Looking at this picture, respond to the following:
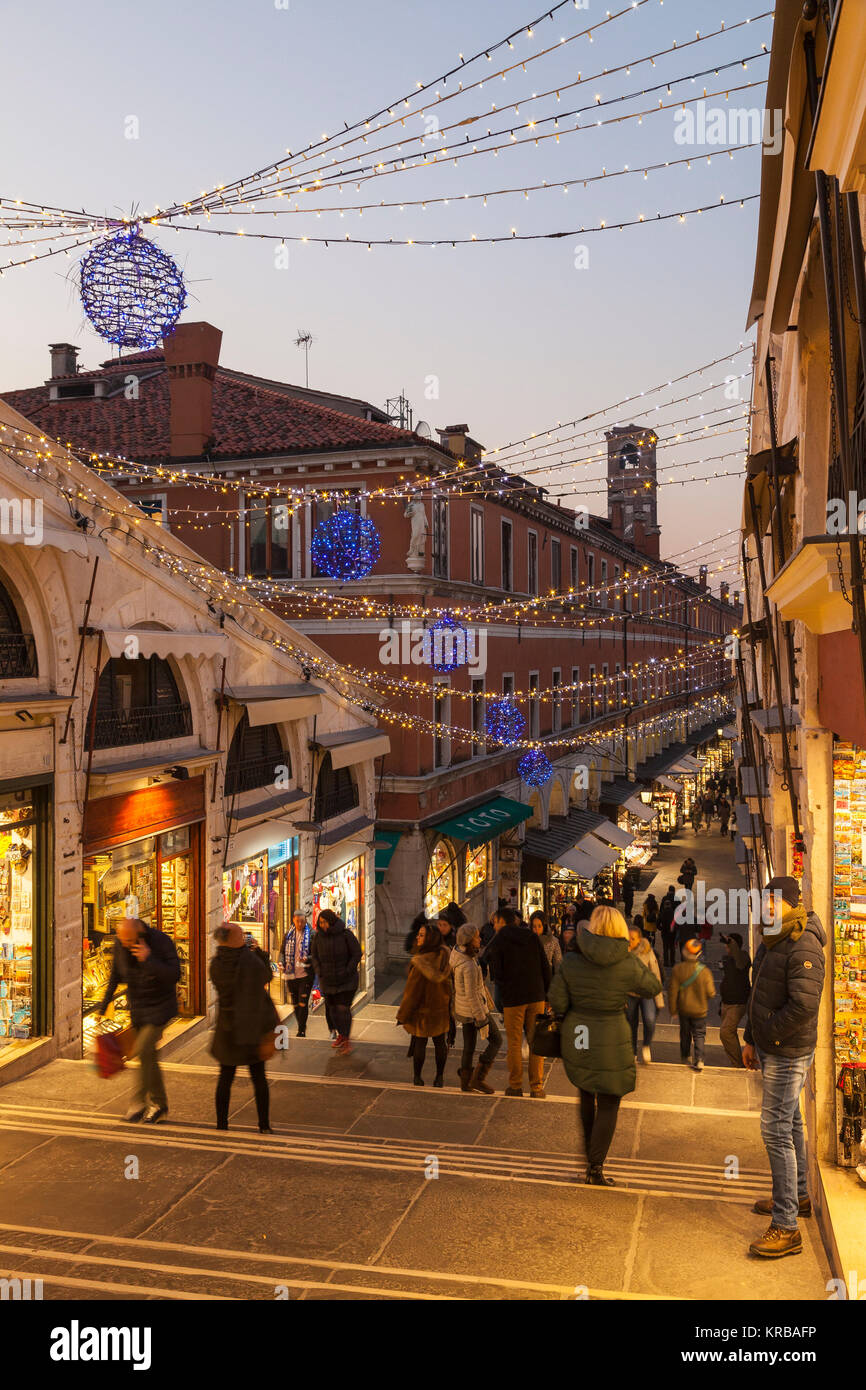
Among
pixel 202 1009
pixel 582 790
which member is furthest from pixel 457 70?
pixel 582 790

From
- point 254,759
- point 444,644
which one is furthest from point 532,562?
point 254,759

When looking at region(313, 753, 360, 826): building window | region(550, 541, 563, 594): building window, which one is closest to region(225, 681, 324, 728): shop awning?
region(313, 753, 360, 826): building window

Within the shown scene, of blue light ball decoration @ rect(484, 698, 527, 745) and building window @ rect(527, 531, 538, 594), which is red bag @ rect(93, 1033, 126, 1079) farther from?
building window @ rect(527, 531, 538, 594)

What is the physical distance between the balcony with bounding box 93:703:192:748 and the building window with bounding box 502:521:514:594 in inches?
591

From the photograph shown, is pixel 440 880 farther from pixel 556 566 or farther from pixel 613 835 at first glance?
pixel 556 566

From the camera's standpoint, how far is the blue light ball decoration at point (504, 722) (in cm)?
2306

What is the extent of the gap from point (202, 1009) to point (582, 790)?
2165 cm

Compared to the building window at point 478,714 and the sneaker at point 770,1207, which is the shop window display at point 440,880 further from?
the sneaker at point 770,1207

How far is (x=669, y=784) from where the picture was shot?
40.1 meters

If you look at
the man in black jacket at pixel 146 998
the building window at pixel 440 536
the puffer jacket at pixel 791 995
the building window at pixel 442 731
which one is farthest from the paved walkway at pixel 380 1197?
the building window at pixel 440 536

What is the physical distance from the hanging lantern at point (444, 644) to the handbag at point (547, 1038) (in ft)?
44.8

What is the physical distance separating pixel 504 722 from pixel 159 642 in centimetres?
1393
